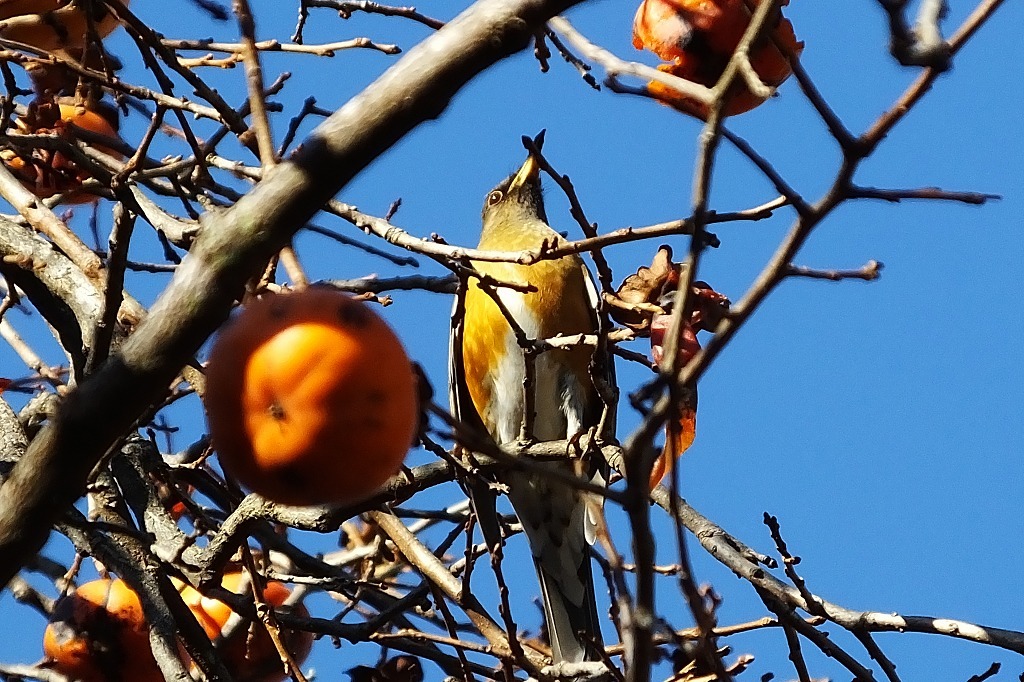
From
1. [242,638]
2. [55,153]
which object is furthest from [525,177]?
[242,638]

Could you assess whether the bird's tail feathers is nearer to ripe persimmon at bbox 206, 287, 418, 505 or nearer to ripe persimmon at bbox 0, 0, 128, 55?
ripe persimmon at bbox 0, 0, 128, 55

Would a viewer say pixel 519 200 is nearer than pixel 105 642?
No

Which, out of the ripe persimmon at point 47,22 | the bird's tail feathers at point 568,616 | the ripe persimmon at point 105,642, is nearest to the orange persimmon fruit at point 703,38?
the ripe persimmon at point 47,22

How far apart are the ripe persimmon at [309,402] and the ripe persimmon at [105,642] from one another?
5.17ft

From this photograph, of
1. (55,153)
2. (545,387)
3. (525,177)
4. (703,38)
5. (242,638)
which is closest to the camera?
(703,38)

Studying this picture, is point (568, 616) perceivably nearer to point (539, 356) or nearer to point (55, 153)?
point (539, 356)

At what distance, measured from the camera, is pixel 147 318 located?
1.80 m

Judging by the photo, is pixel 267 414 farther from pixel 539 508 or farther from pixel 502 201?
pixel 502 201

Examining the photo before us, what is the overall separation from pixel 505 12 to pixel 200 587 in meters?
1.74

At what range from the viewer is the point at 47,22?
11.1 feet

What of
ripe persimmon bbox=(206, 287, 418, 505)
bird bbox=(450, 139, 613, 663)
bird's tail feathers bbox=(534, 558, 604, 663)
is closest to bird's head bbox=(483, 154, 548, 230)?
bird bbox=(450, 139, 613, 663)

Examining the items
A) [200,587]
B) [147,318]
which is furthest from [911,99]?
[200,587]

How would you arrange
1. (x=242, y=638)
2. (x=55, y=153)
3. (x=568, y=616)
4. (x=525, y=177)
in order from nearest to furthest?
(x=242, y=638), (x=55, y=153), (x=568, y=616), (x=525, y=177)

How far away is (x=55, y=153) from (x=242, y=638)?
4.97ft
